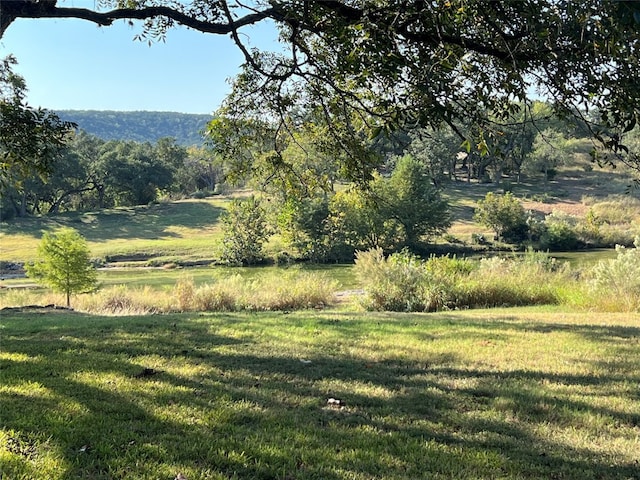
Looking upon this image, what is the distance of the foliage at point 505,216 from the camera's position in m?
45.3

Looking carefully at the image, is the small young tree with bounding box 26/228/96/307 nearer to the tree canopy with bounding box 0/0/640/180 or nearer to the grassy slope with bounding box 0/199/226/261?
the tree canopy with bounding box 0/0/640/180

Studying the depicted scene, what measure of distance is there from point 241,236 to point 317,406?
137ft

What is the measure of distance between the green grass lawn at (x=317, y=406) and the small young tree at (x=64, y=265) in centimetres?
1139

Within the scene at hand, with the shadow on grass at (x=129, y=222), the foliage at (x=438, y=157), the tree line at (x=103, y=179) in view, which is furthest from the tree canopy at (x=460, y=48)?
the tree line at (x=103, y=179)

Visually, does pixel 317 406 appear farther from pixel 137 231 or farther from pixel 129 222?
pixel 129 222

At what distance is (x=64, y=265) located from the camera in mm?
17328

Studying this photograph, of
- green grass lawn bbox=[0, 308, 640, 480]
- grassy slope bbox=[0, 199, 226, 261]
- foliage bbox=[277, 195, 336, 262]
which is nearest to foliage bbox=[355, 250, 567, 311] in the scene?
green grass lawn bbox=[0, 308, 640, 480]

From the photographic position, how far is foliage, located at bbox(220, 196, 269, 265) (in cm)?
4469

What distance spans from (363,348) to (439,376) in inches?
60.1

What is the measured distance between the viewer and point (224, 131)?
7.07m

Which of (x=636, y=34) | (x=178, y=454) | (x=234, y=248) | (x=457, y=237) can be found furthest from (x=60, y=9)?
(x=457, y=237)

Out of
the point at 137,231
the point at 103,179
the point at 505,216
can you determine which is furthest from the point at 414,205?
the point at 103,179

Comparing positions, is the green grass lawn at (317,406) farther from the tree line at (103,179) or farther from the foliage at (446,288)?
the tree line at (103,179)

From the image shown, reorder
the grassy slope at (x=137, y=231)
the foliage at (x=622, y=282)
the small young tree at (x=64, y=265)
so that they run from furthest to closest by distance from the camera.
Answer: the grassy slope at (x=137, y=231)
the small young tree at (x=64, y=265)
the foliage at (x=622, y=282)
